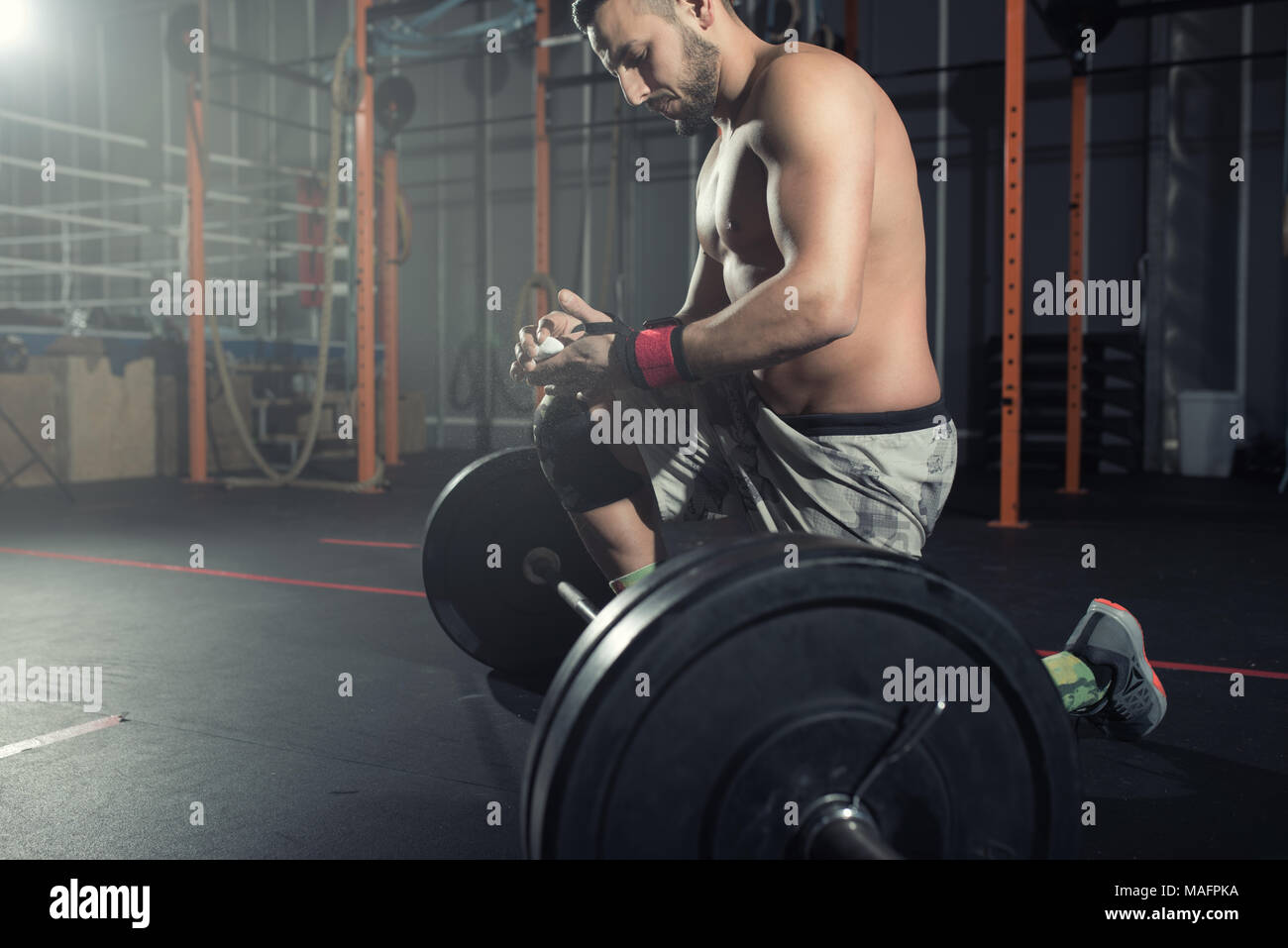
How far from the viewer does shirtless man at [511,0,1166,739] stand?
45.8 inches

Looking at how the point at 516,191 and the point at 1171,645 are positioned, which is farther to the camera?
the point at 516,191

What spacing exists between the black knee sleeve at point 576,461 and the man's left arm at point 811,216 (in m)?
0.42

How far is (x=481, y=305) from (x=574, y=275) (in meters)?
0.90

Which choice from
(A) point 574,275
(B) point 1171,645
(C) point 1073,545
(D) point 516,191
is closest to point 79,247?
(D) point 516,191

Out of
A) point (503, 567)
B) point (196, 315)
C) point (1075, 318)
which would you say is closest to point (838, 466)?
point (503, 567)

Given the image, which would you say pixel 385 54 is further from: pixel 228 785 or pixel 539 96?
pixel 228 785

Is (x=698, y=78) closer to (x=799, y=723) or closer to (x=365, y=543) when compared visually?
(x=799, y=723)

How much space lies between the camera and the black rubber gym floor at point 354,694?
4.67 feet

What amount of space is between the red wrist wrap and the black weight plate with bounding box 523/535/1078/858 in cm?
37

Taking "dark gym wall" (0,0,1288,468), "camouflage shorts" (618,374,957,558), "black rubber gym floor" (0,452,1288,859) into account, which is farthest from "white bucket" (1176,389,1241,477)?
"camouflage shorts" (618,374,957,558)

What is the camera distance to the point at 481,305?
8.43 meters

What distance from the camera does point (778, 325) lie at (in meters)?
1.17

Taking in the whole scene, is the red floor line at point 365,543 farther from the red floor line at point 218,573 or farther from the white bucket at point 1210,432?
the white bucket at point 1210,432

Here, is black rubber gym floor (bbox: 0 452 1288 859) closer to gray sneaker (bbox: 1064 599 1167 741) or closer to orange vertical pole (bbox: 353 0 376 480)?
gray sneaker (bbox: 1064 599 1167 741)
